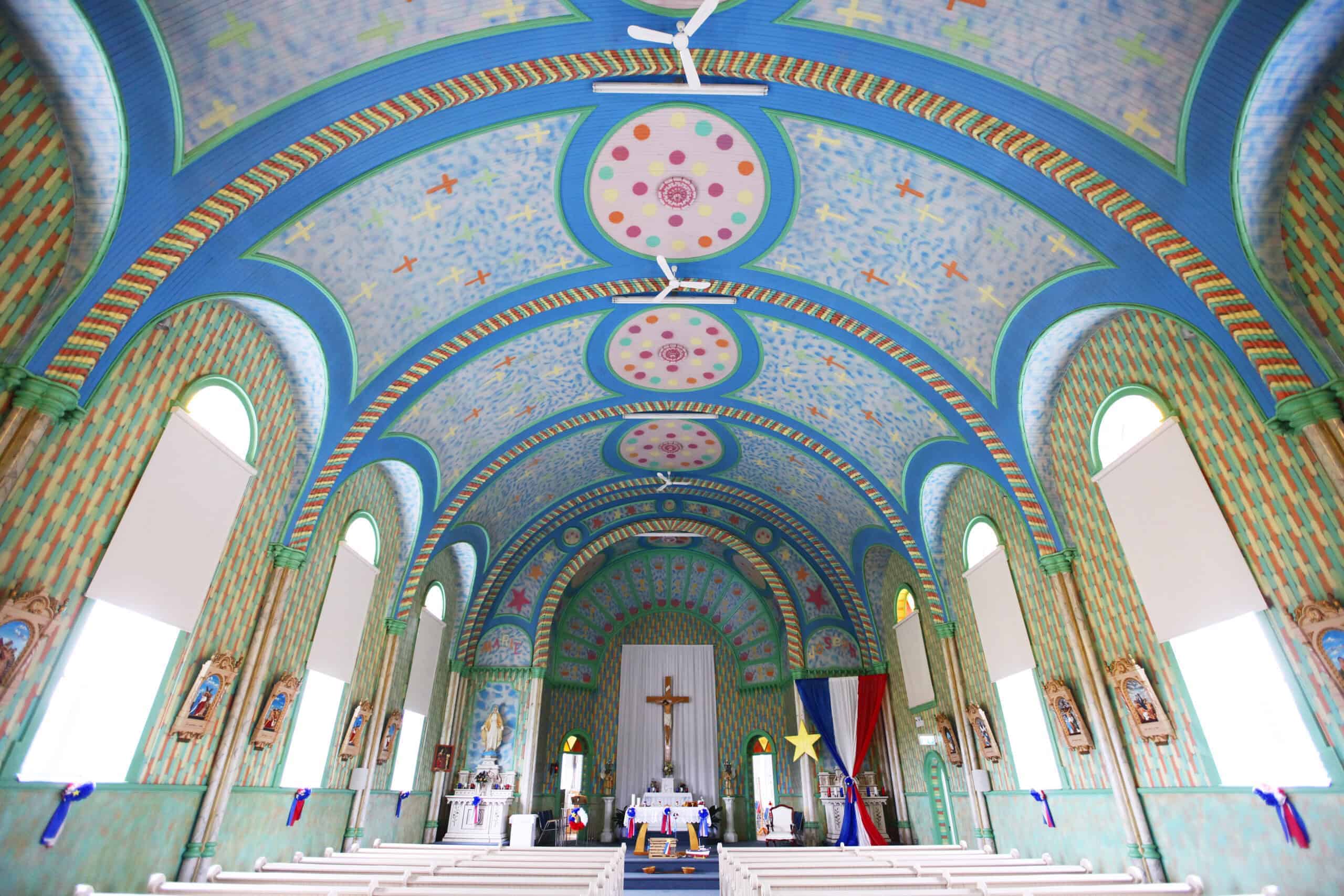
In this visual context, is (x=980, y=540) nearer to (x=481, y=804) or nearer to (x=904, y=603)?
(x=904, y=603)

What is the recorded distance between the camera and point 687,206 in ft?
33.3

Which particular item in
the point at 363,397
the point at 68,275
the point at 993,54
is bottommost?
the point at 68,275

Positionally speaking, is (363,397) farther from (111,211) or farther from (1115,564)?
(1115,564)

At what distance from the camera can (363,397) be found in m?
10.9

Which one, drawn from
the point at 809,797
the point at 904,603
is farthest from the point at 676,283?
the point at 809,797

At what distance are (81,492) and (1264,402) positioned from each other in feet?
38.7

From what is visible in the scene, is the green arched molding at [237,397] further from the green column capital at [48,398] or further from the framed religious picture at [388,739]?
the framed religious picture at [388,739]

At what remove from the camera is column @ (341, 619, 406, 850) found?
12125mm

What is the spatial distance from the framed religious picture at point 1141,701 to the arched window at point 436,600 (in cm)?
1396

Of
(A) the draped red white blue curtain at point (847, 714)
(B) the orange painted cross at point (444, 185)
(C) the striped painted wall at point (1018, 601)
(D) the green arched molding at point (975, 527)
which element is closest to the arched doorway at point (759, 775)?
(A) the draped red white blue curtain at point (847, 714)

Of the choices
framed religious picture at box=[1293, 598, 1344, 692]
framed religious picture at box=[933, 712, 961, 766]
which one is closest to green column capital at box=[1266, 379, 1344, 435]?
framed religious picture at box=[1293, 598, 1344, 692]

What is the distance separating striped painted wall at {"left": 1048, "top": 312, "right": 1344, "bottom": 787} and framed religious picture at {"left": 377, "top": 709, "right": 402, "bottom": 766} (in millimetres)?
12731

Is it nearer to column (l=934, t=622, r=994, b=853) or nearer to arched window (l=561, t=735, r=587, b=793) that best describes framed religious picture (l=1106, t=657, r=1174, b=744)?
column (l=934, t=622, r=994, b=853)

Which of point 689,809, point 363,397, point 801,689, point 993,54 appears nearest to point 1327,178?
point 993,54
